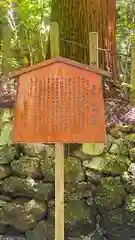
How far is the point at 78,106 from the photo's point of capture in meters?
3.30

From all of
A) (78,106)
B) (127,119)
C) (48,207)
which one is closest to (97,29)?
(127,119)

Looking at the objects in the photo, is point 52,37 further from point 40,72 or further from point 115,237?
point 115,237

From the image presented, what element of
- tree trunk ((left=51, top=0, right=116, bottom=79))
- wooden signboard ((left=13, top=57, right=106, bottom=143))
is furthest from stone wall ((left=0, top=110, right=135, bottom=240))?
tree trunk ((left=51, top=0, right=116, bottom=79))

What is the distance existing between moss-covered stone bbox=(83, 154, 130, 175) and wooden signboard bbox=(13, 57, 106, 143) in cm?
110

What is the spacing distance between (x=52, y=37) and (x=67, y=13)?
61.7 inches

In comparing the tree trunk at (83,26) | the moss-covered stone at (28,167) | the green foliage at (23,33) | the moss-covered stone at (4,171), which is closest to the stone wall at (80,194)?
the moss-covered stone at (28,167)

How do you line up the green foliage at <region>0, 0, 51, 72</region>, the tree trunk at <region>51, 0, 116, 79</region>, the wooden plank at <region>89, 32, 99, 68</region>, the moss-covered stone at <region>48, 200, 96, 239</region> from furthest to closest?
1. the green foliage at <region>0, 0, 51, 72</region>
2. the tree trunk at <region>51, 0, 116, 79</region>
3. the moss-covered stone at <region>48, 200, 96, 239</region>
4. the wooden plank at <region>89, 32, 99, 68</region>

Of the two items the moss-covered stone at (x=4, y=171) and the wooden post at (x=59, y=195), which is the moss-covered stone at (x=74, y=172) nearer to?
the moss-covered stone at (x=4, y=171)

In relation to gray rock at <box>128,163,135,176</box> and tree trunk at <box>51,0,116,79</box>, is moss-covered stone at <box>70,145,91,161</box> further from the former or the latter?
tree trunk at <box>51,0,116,79</box>

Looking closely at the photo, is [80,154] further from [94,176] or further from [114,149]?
[114,149]

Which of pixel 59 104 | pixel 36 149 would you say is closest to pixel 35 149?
pixel 36 149

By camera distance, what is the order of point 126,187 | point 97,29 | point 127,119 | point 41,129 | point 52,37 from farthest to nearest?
point 97,29
point 127,119
point 126,187
point 52,37
point 41,129

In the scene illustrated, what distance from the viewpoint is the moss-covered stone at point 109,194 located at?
424 centimetres

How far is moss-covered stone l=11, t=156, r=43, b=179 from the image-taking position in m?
4.41
